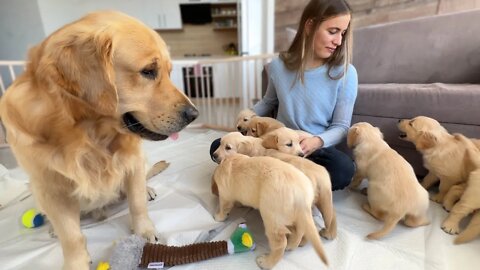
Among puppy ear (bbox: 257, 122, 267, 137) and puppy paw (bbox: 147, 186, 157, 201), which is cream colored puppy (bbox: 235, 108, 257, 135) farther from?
puppy paw (bbox: 147, 186, 157, 201)

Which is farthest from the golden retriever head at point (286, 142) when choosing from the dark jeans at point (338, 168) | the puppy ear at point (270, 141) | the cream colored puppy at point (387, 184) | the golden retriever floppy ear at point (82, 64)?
the golden retriever floppy ear at point (82, 64)

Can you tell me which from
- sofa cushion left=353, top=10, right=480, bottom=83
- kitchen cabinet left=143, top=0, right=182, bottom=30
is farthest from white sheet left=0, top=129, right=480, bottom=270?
kitchen cabinet left=143, top=0, right=182, bottom=30

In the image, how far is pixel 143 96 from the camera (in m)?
0.81

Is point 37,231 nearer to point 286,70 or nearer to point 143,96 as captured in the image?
point 143,96

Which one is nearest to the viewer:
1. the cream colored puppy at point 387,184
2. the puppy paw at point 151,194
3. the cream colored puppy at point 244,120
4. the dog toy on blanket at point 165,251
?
the dog toy on blanket at point 165,251

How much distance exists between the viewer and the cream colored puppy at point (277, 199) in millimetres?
867

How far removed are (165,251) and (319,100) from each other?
105 cm

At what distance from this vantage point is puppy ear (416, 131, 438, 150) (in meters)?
1.25

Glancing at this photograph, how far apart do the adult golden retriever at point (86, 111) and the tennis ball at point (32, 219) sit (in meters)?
0.47

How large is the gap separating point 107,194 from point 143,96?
39 cm

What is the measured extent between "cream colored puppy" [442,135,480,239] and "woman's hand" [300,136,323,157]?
60 centimetres

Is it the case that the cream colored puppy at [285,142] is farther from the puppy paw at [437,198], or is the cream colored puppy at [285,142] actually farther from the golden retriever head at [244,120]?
the puppy paw at [437,198]

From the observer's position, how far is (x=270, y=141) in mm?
1312

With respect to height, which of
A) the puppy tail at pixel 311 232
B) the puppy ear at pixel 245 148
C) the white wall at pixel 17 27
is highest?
the white wall at pixel 17 27
